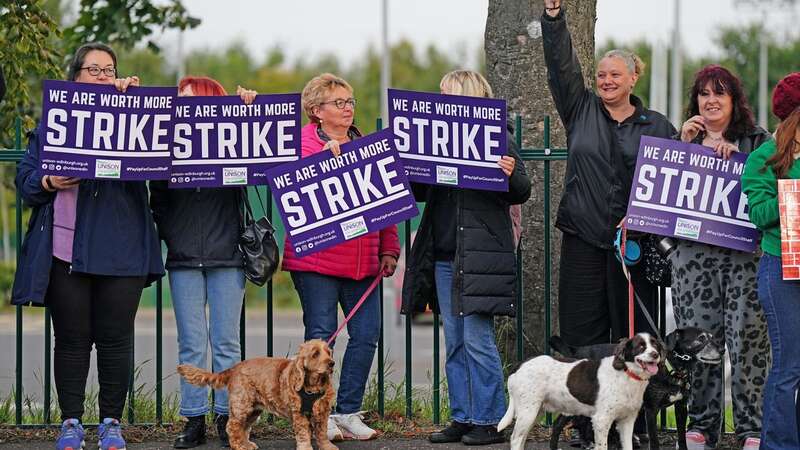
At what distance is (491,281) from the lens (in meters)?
6.96

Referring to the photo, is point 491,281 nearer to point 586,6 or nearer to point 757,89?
point 586,6

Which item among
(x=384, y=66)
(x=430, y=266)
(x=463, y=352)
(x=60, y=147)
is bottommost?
(x=463, y=352)

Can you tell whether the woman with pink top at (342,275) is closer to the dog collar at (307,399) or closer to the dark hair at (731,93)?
the dog collar at (307,399)

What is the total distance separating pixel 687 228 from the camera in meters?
6.75

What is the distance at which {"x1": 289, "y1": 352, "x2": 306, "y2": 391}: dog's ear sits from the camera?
6480mm

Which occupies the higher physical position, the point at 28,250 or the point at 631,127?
the point at 631,127

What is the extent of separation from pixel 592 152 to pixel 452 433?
1841 millimetres

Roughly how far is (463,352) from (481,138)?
48.7 inches

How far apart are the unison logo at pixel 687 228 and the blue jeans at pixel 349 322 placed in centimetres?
179

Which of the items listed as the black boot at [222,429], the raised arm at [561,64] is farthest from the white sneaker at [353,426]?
the raised arm at [561,64]

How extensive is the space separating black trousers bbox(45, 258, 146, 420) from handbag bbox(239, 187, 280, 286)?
588mm

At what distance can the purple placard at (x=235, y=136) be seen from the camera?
7059mm

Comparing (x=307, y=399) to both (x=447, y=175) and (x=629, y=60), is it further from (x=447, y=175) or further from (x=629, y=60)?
(x=629, y=60)

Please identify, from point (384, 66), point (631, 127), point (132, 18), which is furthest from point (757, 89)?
point (631, 127)
